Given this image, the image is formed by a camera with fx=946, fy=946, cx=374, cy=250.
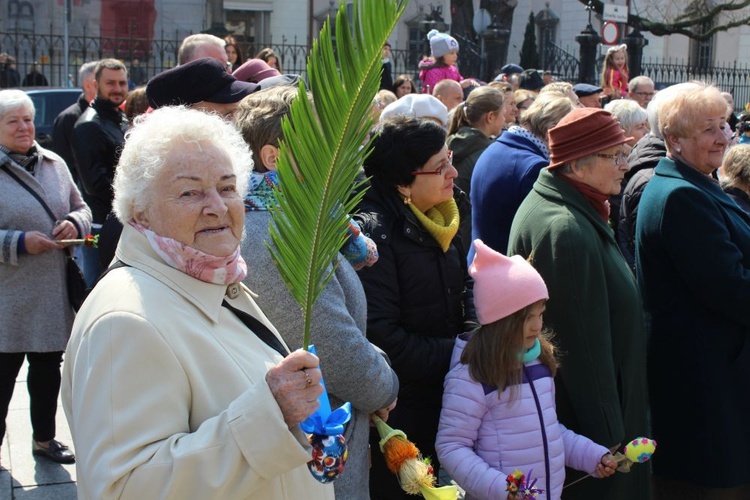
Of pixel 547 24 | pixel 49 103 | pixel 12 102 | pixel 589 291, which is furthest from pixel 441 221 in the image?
pixel 547 24

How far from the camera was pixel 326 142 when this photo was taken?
221 cm

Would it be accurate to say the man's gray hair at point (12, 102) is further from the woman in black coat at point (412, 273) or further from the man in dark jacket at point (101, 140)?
the woman in black coat at point (412, 273)

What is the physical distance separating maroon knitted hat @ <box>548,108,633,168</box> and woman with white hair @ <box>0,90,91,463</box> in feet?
9.10

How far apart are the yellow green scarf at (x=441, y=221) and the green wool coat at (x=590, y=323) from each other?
0.96 ft

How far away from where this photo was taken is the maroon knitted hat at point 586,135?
3.80m

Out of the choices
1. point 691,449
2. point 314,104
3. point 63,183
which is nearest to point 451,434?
point 691,449

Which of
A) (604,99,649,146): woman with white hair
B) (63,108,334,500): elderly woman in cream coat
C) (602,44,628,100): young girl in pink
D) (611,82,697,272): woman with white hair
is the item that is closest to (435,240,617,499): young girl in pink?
(63,108,334,500): elderly woman in cream coat

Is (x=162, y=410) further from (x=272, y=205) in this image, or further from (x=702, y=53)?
(x=702, y=53)

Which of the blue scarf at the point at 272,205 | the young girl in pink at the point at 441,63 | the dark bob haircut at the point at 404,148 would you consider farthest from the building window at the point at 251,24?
the blue scarf at the point at 272,205

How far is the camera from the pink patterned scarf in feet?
7.50

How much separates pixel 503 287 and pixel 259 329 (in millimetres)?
1313

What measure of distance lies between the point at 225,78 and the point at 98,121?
8.02 feet

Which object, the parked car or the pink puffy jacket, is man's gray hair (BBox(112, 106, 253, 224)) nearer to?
the pink puffy jacket

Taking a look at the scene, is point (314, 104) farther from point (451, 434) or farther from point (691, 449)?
point (691, 449)
